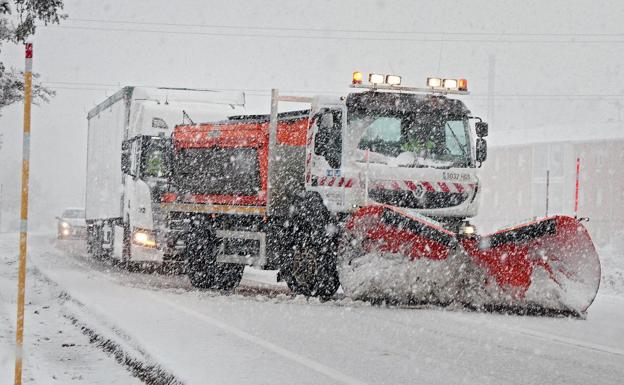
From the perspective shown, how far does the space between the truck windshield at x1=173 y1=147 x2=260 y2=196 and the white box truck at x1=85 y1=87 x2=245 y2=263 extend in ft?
2.60

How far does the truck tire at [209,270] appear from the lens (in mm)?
14477

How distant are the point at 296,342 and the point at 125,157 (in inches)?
450

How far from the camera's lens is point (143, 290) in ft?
45.6

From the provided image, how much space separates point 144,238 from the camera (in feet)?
57.5

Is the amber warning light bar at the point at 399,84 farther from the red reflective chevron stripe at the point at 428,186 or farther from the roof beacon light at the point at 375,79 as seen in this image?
the red reflective chevron stripe at the point at 428,186

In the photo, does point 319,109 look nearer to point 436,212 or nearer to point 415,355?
point 436,212

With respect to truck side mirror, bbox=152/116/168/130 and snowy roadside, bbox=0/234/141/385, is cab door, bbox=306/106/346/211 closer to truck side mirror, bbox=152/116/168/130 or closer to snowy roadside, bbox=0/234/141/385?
snowy roadside, bbox=0/234/141/385

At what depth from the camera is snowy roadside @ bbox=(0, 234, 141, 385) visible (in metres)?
7.36

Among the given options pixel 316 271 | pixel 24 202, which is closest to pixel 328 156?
pixel 316 271

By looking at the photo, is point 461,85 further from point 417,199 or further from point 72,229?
point 72,229

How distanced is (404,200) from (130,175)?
7.76 m

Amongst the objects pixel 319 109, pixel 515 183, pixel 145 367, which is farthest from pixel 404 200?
pixel 515 183

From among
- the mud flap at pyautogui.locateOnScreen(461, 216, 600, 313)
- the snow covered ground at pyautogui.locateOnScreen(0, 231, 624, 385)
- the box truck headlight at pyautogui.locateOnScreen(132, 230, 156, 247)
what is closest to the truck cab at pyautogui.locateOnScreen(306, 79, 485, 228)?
the mud flap at pyautogui.locateOnScreen(461, 216, 600, 313)

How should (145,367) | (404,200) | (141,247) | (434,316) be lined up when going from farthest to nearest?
→ (141,247) → (404,200) → (434,316) → (145,367)
